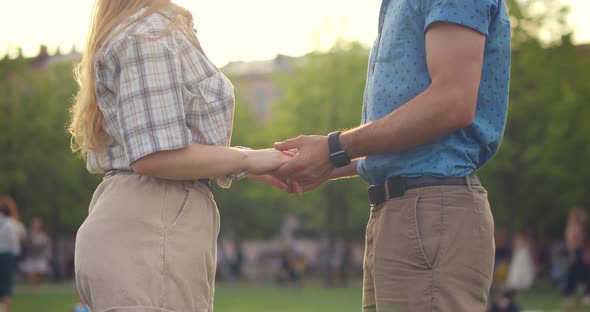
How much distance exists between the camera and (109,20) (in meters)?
3.32

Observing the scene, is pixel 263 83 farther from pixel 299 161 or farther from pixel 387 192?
pixel 387 192

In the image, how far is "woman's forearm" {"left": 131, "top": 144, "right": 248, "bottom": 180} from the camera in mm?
3187

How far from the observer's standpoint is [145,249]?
313 centimetres

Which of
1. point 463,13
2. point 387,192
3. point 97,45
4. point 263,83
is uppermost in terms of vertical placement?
point 463,13

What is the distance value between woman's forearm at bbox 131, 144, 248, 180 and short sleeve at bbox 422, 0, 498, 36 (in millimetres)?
839

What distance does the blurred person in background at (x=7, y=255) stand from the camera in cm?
1703

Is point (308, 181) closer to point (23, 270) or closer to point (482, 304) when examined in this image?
point (482, 304)

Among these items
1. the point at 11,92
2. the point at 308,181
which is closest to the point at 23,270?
the point at 11,92

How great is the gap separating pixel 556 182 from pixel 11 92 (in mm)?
27458

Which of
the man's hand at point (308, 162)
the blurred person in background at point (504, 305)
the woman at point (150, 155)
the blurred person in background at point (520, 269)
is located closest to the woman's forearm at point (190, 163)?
the woman at point (150, 155)

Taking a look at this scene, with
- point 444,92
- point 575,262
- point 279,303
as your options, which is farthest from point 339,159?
point 279,303

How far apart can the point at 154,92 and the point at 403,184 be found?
93 centimetres

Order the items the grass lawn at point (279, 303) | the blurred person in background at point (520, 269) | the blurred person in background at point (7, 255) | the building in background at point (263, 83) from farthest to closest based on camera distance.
Answer: 1. the building in background at point (263, 83)
2. the blurred person in background at point (520, 269)
3. the grass lawn at point (279, 303)
4. the blurred person in background at point (7, 255)

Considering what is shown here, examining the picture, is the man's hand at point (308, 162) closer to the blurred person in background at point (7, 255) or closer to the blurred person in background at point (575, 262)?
the blurred person in background at point (7, 255)
